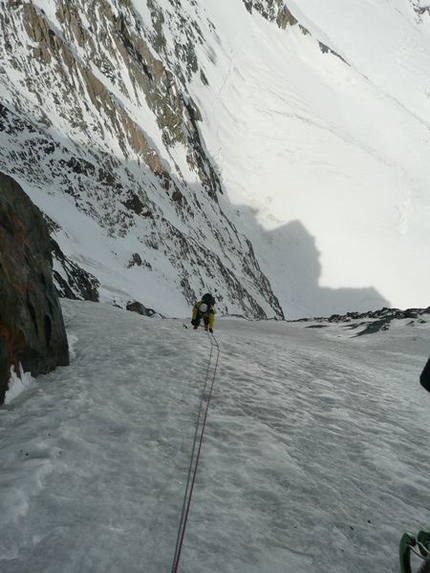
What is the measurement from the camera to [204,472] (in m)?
4.28

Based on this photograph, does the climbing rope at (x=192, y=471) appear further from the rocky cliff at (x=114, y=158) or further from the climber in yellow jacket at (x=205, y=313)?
the rocky cliff at (x=114, y=158)

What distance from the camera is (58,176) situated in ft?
89.7

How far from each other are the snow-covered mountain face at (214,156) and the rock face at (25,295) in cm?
1041

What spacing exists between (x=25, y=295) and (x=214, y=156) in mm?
55873

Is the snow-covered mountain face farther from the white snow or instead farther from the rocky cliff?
the white snow

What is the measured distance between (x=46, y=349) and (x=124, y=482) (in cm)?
310

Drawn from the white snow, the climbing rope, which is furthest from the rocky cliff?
the climbing rope

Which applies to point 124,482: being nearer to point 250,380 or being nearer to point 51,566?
point 51,566

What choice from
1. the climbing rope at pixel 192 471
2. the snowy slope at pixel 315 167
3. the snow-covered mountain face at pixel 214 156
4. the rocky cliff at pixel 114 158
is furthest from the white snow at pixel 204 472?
the snowy slope at pixel 315 167

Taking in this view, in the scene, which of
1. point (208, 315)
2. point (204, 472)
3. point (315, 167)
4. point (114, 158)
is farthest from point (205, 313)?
point (315, 167)

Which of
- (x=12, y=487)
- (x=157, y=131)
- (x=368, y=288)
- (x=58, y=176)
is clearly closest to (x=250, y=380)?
(x=12, y=487)

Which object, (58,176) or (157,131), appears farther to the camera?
(157,131)

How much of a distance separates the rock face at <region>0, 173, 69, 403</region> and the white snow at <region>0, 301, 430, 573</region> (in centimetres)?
39

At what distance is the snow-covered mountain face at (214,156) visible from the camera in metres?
28.0
